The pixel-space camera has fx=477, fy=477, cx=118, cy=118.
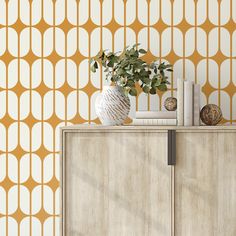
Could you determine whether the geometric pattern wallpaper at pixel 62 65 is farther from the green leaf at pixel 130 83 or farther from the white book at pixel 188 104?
the white book at pixel 188 104

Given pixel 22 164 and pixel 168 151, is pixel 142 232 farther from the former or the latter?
pixel 22 164

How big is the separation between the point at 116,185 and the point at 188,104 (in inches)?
22.6

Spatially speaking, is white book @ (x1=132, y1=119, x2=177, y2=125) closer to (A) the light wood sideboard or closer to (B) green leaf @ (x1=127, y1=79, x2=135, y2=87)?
(A) the light wood sideboard

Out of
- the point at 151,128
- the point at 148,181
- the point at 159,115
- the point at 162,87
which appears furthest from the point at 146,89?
the point at 148,181

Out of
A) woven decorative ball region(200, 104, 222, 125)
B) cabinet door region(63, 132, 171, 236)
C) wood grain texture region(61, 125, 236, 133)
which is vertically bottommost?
cabinet door region(63, 132, 171, 236)

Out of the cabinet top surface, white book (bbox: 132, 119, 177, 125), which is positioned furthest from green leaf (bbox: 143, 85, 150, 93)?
the cabinet top surface

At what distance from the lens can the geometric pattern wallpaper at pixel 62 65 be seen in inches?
115

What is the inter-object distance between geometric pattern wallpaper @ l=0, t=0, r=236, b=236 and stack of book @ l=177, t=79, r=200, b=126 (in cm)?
39

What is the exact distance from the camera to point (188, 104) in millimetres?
2531

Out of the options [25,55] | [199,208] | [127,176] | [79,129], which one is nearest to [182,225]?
[199,208]

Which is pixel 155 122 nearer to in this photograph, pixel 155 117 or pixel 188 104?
pixel 155 117

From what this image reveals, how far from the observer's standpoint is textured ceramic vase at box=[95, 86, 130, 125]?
8.55 feet

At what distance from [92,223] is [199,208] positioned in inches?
22.5

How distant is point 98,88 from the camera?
2.98 m
